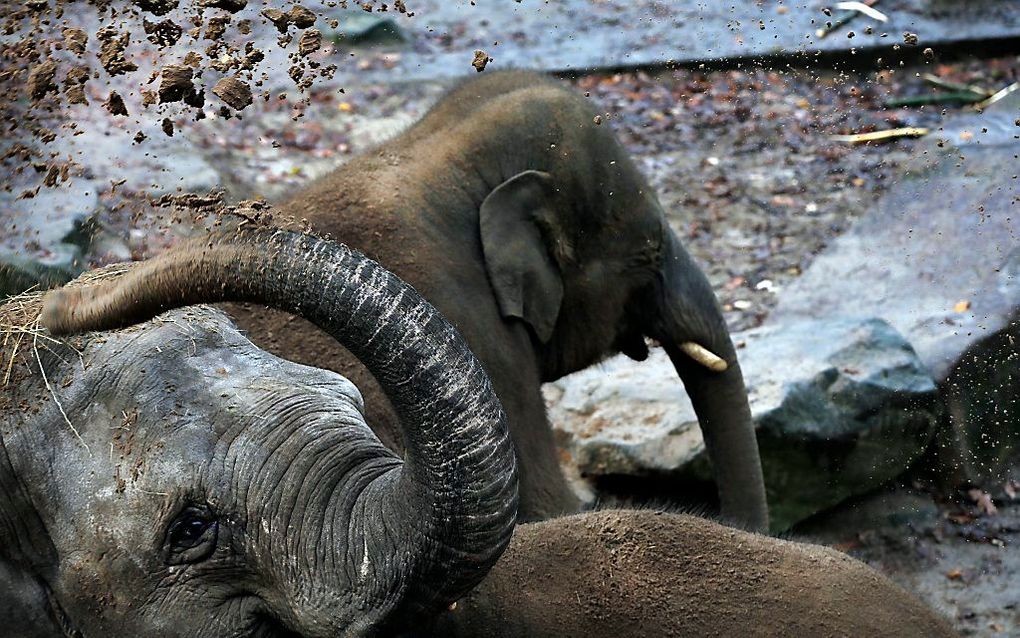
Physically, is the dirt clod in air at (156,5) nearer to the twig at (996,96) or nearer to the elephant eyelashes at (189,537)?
the elephant eyelashes at (189,537)

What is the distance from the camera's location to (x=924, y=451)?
6.63m

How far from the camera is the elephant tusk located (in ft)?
18.2

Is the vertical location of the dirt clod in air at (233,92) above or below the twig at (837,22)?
above

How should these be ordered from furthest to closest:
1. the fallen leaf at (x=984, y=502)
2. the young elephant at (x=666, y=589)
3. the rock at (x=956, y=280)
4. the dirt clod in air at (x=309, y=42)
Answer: the rock at (x=956, y=280)
the fallen leaf at (x=984, y=502)
the dirt clod in air at (x=309, y=42)
the young elephant at (x=666, y=589)

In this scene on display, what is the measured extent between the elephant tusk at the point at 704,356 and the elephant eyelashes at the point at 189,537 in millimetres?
3308

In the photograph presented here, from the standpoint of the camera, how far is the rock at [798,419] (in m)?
6.27

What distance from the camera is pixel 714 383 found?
562 centimetres

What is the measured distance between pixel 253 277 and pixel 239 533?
2.07ft

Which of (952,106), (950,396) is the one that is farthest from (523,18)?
(950,396)

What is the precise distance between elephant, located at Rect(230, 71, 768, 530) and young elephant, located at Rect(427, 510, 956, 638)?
1470 millimetres

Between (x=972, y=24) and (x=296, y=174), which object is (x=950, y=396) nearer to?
(x=296, y=174)

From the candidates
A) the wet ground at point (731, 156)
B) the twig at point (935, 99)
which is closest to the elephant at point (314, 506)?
the wet ground at point (731, 156)

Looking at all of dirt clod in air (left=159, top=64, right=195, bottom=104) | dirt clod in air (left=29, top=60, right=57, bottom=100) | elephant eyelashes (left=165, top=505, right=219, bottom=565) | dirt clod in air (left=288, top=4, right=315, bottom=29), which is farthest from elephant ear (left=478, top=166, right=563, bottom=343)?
elephant eyelashes (left=165, top=505, right=219, bottom=565)

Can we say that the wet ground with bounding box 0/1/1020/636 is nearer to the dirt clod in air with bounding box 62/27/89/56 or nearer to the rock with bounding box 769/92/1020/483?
the rock with bounding box 769/92/1020/483
